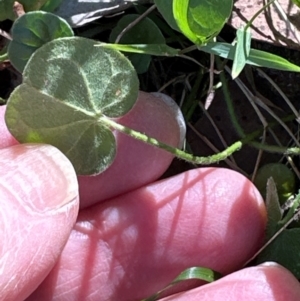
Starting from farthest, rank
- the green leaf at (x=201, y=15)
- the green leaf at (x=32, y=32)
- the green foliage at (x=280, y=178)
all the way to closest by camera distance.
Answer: the green foliage at (x=280, y=178) < the green leaf at (x=32, y=32) < the green leaf at (x=201, y=15)

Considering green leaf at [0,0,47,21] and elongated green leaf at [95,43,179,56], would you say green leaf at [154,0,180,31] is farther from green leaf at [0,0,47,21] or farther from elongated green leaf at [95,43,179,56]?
green leaf at [0,0,47,21]

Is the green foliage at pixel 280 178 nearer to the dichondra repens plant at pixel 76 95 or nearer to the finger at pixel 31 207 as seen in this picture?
the dichondra repens plant at pixel 76 95

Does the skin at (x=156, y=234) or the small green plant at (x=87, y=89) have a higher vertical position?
the small green plant at (x=87, y=89)

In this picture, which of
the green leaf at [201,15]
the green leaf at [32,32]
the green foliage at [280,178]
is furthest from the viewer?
the green foliage at [280,178]

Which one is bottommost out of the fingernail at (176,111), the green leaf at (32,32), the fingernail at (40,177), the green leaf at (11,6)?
the fingernail at (40,177)

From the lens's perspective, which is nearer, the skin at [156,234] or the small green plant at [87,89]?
the small green plant at [87,89]

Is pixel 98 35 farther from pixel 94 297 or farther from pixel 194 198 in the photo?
pixel 94 297

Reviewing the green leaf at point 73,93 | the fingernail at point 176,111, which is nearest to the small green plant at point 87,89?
the green leaf at point 73,93

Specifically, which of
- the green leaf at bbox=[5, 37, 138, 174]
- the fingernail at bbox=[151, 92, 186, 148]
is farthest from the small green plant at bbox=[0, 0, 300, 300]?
the fingernail at bbox=[151, 92, 186, 148]
